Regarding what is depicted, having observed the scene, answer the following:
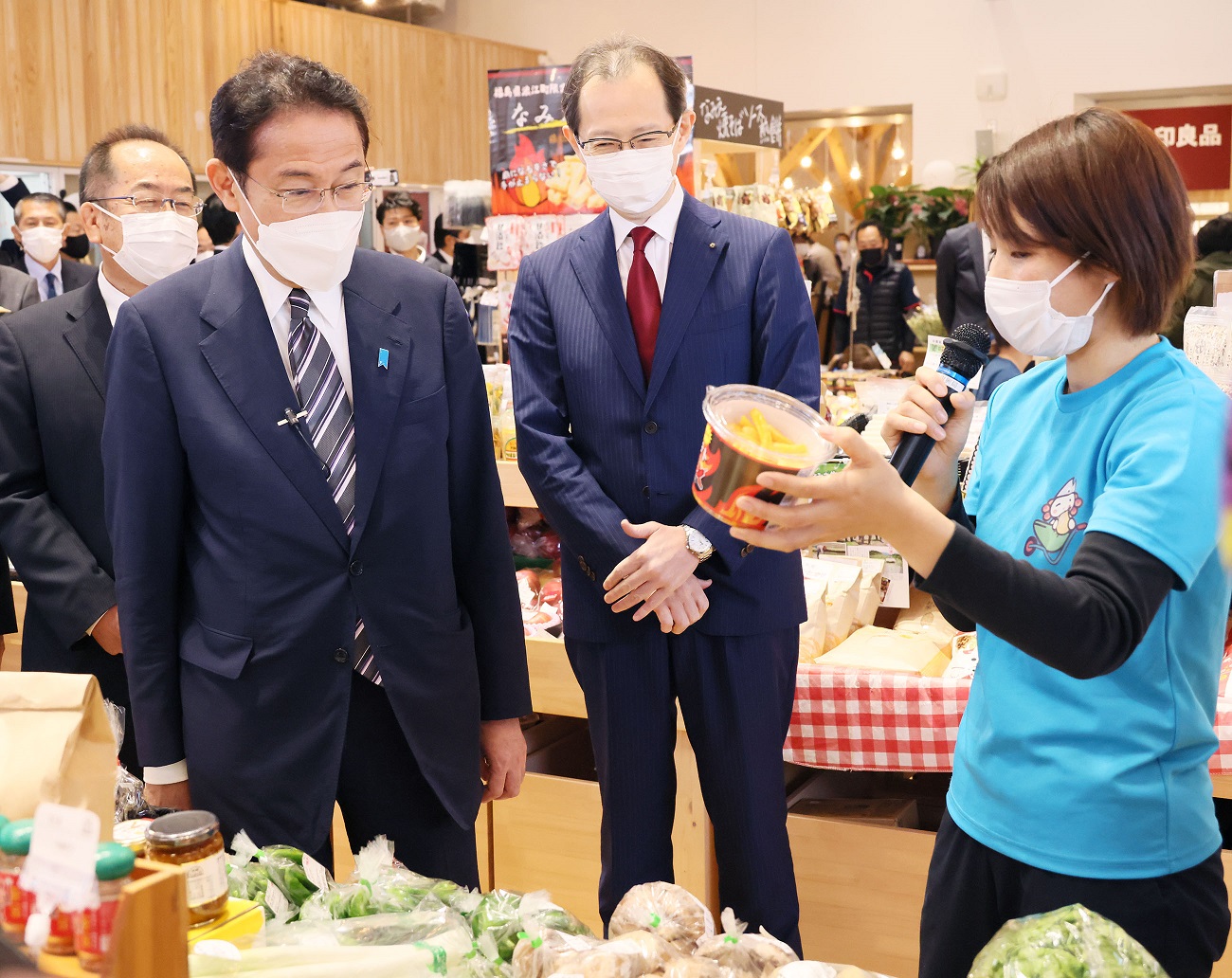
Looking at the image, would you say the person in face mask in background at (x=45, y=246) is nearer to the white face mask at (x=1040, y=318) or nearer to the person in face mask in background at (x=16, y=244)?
the person in face mask in background at (x=16, y=244)

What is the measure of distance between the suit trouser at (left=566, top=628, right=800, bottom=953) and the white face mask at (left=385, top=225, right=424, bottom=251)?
18.5 ft

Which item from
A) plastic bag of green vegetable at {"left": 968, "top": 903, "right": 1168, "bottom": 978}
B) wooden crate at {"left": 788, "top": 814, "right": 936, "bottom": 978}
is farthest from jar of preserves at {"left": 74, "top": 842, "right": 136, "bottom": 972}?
wooden crate at {"left": 788, "top": 814, "right": 936, "bottom": 978}

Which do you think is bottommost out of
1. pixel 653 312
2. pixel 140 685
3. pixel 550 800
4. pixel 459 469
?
pixel 550 800

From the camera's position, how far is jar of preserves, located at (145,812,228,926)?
1.21m

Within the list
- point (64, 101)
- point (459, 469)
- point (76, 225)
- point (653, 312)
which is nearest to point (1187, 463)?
point (459, 469)

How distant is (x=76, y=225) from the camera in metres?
7.14

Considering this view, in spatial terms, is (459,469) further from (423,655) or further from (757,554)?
(757,554)

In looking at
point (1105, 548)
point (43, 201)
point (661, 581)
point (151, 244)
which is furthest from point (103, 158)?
point (43, 201)

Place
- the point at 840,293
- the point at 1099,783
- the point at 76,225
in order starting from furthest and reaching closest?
1. the point at 840,293
2. the point at 76,225
3. the point at 1099,783

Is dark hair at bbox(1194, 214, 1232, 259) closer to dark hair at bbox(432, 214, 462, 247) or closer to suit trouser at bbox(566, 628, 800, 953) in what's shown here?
suit trouser at bbox(566, 628, 800, 953)

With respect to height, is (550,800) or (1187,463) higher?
(1187,463)

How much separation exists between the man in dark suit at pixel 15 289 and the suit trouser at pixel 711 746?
4.17m

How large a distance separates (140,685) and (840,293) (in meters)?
10.0

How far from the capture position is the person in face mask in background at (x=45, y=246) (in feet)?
20.5
